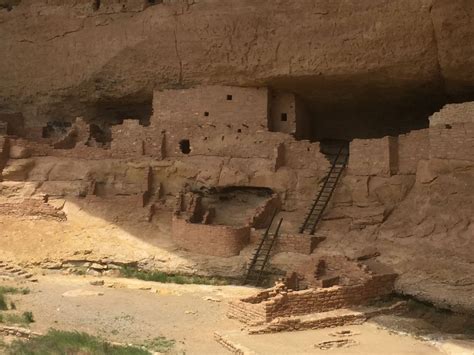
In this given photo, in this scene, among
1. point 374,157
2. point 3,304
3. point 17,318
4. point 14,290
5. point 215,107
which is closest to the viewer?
point 17,318

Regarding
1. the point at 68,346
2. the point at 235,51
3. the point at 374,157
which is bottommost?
the point at 68,346

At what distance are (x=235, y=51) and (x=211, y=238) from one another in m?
4.70

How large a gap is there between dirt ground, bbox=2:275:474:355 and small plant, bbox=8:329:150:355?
1.70 feet

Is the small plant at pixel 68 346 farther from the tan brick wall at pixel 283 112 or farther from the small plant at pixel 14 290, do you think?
the tan brick wall at pixel 283 112

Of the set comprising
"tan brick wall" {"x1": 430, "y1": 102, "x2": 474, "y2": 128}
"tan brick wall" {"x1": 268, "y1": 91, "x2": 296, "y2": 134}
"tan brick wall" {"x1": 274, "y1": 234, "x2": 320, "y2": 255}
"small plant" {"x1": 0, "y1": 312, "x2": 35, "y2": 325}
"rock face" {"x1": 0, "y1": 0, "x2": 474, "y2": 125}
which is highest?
"rock face" {"x1": 0, "y1": 0, "x2": 474, "y2": 125}

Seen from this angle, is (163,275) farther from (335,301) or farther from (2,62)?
(2,62)

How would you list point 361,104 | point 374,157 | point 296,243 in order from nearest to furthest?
point 296,243, point 374,157, point 361,104

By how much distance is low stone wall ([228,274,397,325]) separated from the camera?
8.73 m

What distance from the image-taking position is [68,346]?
711cm

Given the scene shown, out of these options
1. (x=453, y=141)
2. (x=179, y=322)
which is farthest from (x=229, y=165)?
(x=179, y=322)

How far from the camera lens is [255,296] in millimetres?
9273

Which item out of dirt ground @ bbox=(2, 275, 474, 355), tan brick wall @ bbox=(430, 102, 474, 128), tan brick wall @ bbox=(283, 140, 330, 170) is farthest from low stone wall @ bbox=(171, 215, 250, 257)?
tan brick wall @ bbox=(430, 102, 474, 128)

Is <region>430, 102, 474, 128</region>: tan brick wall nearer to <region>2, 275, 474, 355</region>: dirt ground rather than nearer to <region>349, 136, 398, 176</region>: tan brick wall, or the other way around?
<region>349, 136, 398, 176</region>: tan brick wall

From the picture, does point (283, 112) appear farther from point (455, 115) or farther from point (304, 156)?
point (455, 115)
